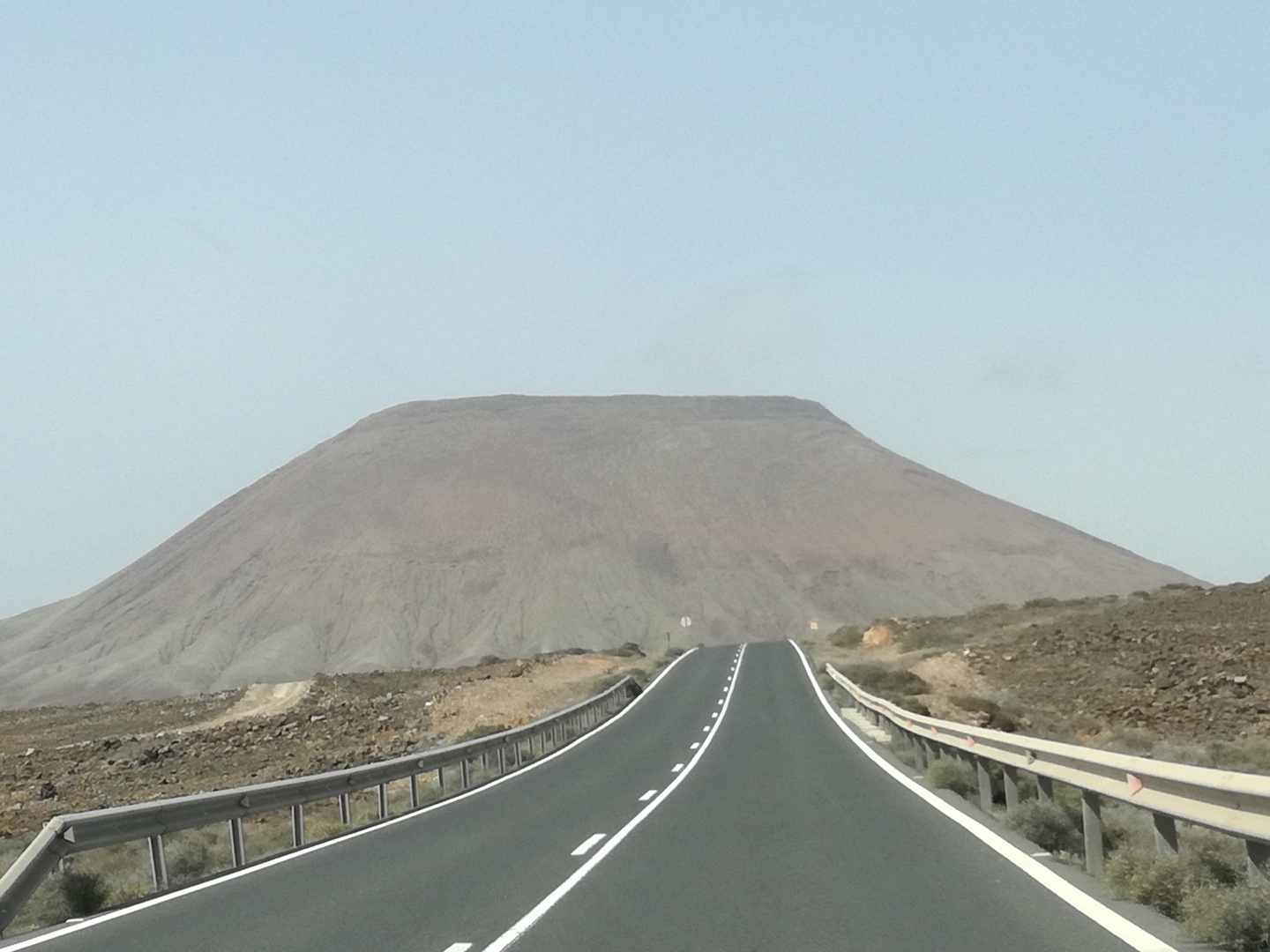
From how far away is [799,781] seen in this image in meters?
21.4

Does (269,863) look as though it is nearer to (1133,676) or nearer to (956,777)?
(956,777)

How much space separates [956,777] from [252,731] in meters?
31.2

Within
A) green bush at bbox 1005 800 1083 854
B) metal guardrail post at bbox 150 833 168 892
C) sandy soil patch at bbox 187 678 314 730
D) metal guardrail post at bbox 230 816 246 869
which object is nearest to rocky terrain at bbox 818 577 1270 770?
green bush at bbox 1005 800 1083 854

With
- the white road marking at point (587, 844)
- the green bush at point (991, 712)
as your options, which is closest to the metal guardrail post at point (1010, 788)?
the white road marking at point (587, 844)

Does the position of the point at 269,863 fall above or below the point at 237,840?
below

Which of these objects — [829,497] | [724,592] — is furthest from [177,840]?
[829,497]

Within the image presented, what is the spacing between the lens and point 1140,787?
9.52 meters

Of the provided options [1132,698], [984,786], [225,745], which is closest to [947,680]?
[1132,698]

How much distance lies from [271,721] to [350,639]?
82.3 m

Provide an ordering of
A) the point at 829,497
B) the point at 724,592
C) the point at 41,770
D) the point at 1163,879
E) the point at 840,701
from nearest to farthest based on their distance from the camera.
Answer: the point at 1163,879 → the point at 41,770 → the point at 840,701 → the point at 724,592 → the point at 829,497

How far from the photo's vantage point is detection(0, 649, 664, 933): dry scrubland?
16.7 meters

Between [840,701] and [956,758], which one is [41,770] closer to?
[840,701]

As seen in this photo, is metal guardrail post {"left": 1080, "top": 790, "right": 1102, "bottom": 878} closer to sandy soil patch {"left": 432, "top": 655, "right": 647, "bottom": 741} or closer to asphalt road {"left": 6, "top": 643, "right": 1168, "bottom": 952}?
asphalt road {"left": 6, "top": 643, "right": 1168, "bottom": 952}

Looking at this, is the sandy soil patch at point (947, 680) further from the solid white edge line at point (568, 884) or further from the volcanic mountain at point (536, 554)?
the volcanic mountain at point (536, 554)
